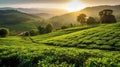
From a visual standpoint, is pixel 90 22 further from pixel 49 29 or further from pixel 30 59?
pixel 30 59

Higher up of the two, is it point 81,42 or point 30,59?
point 30,59

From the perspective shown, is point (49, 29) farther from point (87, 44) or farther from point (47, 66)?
point (47, 66)

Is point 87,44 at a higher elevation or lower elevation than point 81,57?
lower

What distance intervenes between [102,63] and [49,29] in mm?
153789

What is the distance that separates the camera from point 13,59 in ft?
99.7

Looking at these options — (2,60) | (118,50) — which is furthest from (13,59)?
(118,50)

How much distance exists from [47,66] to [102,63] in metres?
4.62

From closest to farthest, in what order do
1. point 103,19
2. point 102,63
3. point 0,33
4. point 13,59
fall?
point 102,63
point 13,59
point 0,33
point 103,19

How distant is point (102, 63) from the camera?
20.5m

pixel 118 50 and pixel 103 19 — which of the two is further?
pixel 103 19

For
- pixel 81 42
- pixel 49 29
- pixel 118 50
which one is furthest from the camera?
pixel 49 29

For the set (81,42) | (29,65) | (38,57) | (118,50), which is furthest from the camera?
(81,42)

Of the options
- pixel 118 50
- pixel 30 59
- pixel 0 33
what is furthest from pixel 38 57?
pixel 0 33

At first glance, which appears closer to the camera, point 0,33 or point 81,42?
point 81,42
